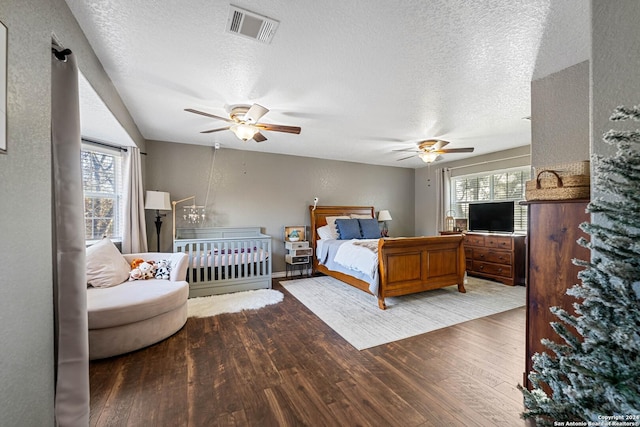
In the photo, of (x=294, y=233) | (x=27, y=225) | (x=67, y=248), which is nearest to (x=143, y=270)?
(x=67, y=248)

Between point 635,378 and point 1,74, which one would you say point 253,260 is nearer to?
point 1,74

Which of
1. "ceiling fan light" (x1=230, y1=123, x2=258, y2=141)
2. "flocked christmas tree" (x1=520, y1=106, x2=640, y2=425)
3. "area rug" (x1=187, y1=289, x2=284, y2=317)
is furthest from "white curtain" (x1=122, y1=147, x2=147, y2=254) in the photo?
"flocked christmas tree" (x1=520, y1=106, x2=640, y2=425)

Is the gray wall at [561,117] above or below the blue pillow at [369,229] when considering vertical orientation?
above

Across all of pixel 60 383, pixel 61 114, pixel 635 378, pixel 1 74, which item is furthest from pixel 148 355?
pixel 635 378

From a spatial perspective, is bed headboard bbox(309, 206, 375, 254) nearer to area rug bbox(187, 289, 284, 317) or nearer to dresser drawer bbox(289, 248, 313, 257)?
dresser drawer bbox(289, 248, 313, 257)

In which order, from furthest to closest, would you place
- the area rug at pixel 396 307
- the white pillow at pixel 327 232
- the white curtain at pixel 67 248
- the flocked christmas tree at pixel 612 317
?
the white pillow at pixel 327 232 < the area rug at pixel 396 307 < the white curtain at pixel 67 248 < the flocked christmas tree at pixel 612 317

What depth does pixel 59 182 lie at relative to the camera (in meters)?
1.36

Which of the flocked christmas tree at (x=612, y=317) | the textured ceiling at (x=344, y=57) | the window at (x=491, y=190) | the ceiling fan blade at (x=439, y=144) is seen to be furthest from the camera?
the window at (x=491, y=190)

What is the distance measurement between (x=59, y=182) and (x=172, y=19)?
1.18 metres

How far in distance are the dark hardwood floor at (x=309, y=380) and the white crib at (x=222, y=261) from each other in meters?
1.20

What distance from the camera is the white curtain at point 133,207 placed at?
342 cm

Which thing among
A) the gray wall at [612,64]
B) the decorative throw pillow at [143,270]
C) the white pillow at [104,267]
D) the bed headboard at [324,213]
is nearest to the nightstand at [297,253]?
the bed headboard at [324,213]

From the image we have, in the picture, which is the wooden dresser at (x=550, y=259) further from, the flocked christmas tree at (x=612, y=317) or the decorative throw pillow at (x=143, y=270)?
the decorative throw pillow at (x=143, y=270)

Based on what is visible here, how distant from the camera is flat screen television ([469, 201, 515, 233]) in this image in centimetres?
477
